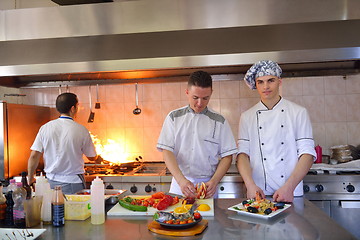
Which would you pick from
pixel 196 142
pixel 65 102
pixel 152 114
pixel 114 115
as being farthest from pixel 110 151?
pixel 196 142

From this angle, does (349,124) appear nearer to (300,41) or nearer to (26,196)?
(300,41)

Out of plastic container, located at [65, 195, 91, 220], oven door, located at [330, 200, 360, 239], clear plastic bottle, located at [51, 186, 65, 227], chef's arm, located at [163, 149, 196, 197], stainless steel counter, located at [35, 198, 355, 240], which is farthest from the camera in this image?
oven door, located at [330, 200, 360, 239]

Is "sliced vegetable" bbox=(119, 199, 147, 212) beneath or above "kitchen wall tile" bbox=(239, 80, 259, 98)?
beneath

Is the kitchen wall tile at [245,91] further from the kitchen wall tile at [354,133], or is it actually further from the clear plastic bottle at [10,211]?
the clear plastic bottle at [10,211]

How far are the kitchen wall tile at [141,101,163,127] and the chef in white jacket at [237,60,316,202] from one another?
1878 millimetres

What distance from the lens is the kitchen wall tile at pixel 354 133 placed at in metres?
3.68

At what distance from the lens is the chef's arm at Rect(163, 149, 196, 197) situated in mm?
1951

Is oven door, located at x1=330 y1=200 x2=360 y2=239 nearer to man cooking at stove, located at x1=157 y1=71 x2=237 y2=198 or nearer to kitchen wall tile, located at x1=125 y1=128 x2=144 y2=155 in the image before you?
man cooking at stove, located at x1=157 y1=71 x2=237 y2=198

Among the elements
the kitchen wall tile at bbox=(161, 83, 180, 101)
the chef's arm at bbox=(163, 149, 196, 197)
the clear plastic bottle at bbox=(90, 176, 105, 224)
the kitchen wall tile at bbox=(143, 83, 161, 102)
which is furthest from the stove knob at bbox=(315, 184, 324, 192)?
the clear plastic bottle at bbox=(90, 176, 105, 224)

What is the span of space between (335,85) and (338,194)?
1.33 meters

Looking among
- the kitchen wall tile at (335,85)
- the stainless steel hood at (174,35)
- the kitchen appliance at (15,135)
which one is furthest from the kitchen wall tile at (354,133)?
the kitchen appliance at (15,135)

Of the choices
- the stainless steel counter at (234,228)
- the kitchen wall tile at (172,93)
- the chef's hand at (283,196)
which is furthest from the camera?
the kitchen wall tile at (172,93)

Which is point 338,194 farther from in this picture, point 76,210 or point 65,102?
point 65,102

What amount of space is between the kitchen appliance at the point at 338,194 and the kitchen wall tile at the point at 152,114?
1860mm
